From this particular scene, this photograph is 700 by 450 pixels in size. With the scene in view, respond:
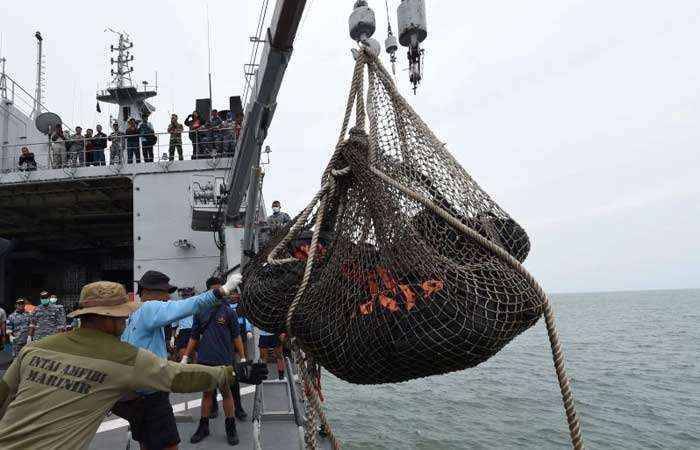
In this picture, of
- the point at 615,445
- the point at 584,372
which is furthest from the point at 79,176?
the point at 584,372

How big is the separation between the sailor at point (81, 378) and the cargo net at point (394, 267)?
2.29 feet

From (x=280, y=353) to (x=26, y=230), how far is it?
46.9ft

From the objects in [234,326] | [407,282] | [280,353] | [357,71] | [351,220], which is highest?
[357,71]

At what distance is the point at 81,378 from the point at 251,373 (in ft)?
3.20

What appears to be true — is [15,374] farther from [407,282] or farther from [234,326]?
[234,326]

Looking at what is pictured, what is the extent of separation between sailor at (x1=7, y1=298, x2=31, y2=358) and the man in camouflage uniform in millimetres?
184

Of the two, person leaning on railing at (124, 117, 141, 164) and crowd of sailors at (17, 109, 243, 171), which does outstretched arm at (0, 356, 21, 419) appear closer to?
crowd of sailors at (17, 109, 243, 171)

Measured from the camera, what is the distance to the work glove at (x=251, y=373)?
107 inches

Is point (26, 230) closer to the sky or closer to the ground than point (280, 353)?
closer to the sky

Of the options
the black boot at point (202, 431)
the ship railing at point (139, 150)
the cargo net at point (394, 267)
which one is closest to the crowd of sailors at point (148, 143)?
the ship railing at point (139, 150)

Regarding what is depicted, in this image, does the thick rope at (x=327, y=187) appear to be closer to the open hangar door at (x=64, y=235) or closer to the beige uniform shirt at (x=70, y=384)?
the beige uniform shirt at (x=70, y=384)

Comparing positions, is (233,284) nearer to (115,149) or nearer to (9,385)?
(9,385)

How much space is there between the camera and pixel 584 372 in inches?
827

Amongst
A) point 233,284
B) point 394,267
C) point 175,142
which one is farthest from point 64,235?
point 394,267
